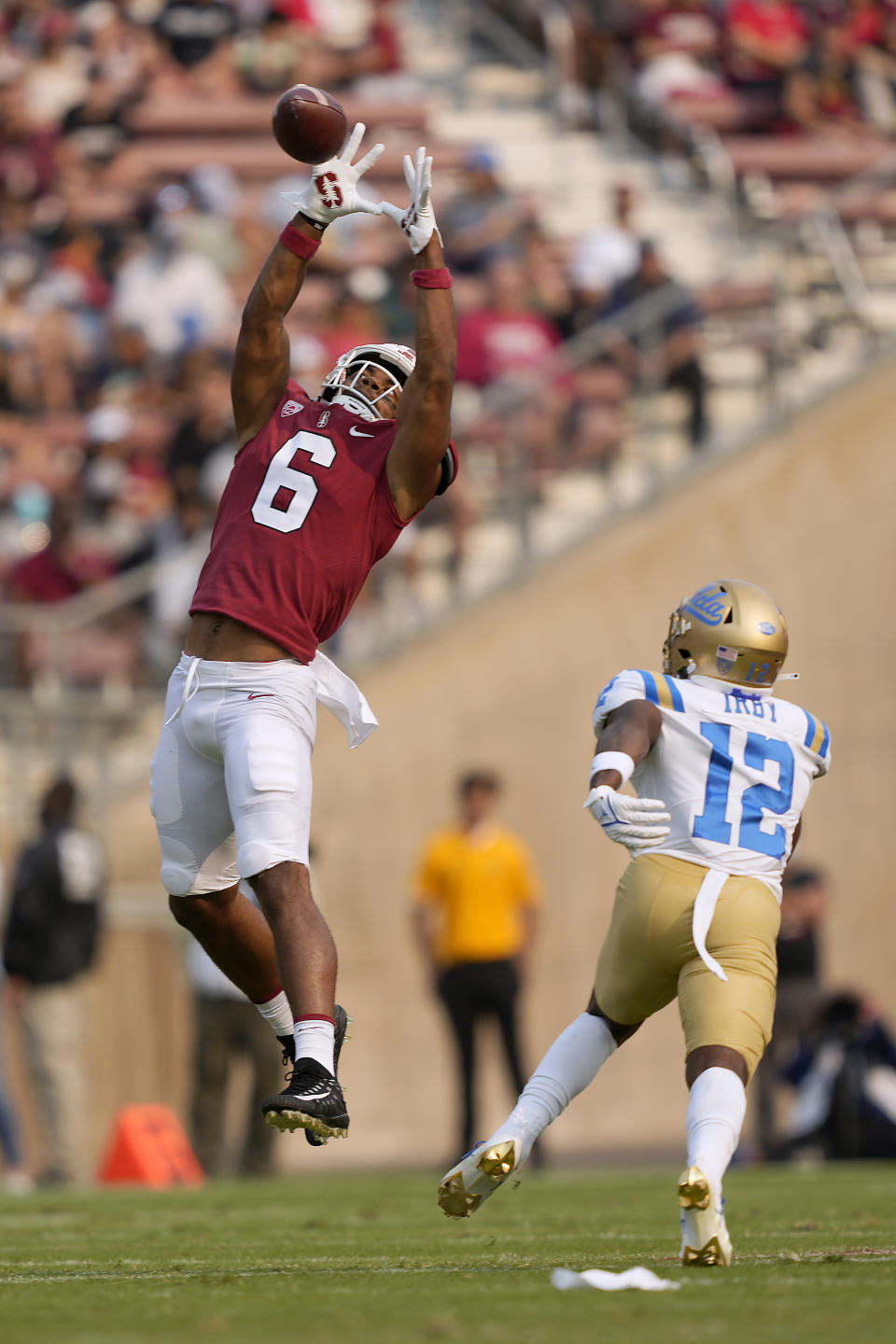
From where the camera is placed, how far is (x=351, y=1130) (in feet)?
44.3

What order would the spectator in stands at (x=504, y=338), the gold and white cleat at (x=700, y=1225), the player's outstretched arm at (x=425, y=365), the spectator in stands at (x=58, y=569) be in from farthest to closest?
the spectator in stands at (x=504, y=338) → the spectator in stands at (x=58, y=569) → the player's outstretched arm at (x=425, y=365) → the gold and white cleat at (x=700, y=1225)

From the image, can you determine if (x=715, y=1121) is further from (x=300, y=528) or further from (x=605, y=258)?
(x=605, y=258)

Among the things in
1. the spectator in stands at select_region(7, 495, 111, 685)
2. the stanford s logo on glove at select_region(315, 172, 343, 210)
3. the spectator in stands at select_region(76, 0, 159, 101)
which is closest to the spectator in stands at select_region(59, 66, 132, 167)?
the spectator in stands at select_region(76, 0, 159, 101)

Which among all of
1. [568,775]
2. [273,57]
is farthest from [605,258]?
[273,57]

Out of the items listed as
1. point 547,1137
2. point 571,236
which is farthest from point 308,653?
point 571,236

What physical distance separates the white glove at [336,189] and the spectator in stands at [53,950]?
19.1ft

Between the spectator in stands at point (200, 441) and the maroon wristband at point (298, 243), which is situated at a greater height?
the maroon wristband at point (298, 243)

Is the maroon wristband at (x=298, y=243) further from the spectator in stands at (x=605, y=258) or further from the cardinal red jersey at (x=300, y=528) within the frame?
the spectator in stands at (x=605, y=258)

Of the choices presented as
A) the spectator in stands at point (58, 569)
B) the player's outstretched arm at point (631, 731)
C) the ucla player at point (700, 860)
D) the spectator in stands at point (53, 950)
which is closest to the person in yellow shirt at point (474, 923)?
the spectator in stands at point (53, 950)

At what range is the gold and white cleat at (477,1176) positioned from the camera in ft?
17.4

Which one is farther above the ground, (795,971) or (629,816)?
(629,816)

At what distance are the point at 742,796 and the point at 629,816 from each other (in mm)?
524

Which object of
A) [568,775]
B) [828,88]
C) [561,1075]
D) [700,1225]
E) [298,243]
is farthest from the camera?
[828,88]

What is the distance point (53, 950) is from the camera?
11336mm
